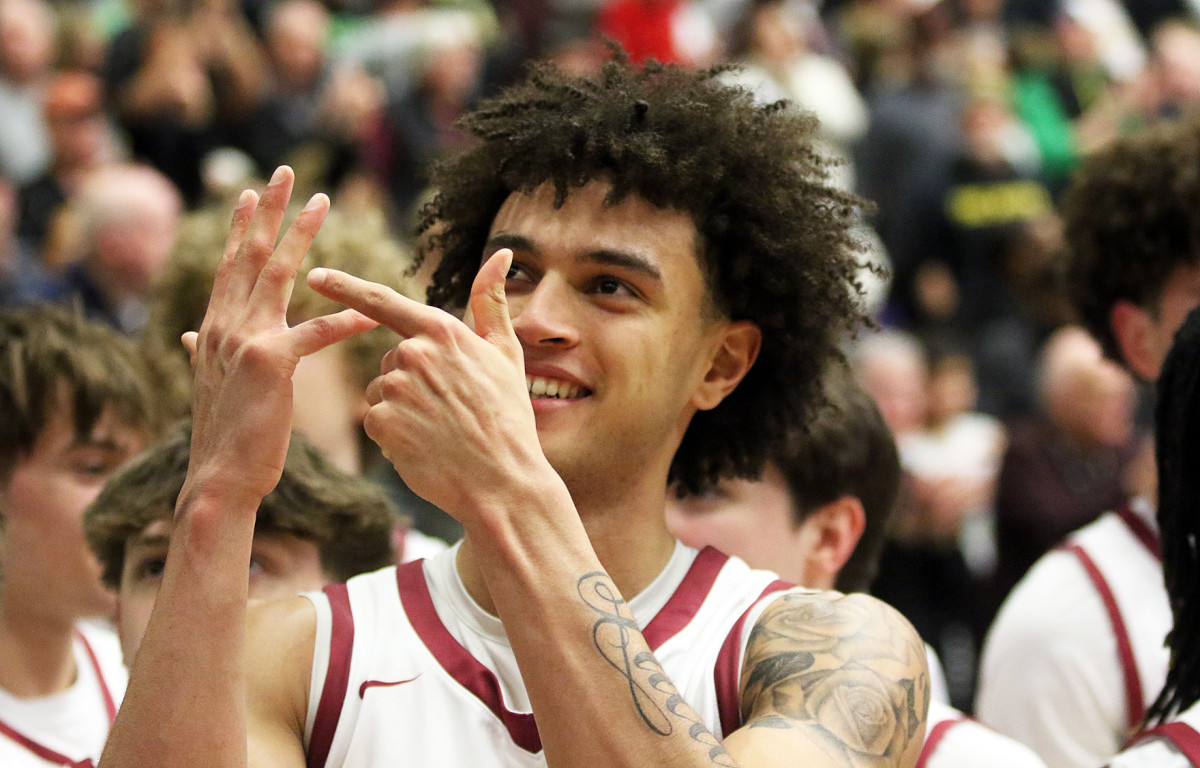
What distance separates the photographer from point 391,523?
11.4 ft

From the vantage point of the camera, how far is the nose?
2.54m

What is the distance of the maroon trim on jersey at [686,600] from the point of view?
256 cm

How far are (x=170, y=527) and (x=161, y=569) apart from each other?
0.12 m

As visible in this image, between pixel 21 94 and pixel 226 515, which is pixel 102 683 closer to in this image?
pixel 226 515

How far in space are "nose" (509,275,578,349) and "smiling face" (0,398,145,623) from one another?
5.33 ft

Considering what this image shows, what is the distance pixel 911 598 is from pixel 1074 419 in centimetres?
123

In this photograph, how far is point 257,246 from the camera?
2.32 m

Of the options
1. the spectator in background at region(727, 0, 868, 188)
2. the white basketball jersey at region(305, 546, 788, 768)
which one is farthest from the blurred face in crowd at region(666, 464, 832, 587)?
the spectator in background at region(727, 0, 868, 188)

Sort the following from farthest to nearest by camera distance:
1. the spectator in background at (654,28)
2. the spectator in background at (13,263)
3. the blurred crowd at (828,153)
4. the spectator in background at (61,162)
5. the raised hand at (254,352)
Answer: the spectator in background at (654,28) → the spectator in background at (61,162) → the blurred crowd at (828,153) → the spectator in background at (13,263) → the raised hand at (254,352)

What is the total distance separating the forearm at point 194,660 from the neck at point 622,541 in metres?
0.50

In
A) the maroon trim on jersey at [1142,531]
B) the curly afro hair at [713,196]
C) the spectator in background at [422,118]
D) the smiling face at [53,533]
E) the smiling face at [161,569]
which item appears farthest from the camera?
the spectator in background at [422,118]

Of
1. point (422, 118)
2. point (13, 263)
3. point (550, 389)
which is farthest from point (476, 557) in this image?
point (422, 118)

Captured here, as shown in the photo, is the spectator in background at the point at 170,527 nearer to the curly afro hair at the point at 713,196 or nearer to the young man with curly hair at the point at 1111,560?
the curly afro hair at the point at 713,196

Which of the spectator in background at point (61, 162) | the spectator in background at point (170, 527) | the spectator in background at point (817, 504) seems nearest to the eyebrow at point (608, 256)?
the spectator in background at point (170, 527)
